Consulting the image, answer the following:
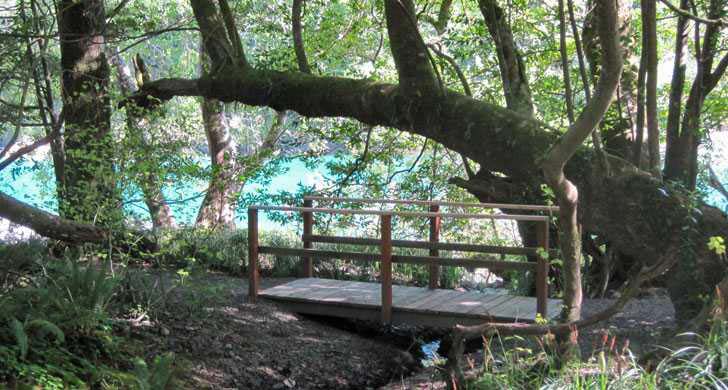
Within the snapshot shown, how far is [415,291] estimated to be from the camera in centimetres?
917

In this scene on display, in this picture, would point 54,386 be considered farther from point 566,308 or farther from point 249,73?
point 249,73

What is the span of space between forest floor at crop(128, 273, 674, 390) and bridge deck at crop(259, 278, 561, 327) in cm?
22

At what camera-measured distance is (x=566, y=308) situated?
17.9ft

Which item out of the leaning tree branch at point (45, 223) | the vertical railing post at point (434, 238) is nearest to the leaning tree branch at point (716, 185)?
the vertical railing post at point (434, 238)

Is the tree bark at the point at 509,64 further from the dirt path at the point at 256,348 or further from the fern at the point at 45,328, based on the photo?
the fern at the point at 45,328

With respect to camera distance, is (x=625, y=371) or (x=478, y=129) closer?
(x=625, y=371)

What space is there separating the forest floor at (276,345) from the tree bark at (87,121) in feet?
4.26

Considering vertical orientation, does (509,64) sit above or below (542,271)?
above

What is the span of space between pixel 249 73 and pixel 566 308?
5.71 m

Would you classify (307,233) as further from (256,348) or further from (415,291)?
(256,348)

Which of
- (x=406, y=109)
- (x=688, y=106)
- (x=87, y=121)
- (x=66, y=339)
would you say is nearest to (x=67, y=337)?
(x=66, y=339)

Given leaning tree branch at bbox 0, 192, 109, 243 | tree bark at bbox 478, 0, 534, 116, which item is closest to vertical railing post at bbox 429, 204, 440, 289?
tree bark at bbox 478, 0, 534, 116

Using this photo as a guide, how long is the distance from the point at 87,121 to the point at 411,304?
414cm

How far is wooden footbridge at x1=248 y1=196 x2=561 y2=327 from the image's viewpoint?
7.74 m
